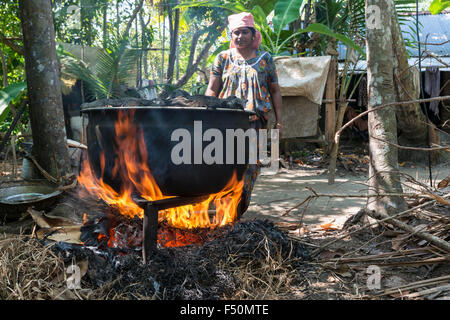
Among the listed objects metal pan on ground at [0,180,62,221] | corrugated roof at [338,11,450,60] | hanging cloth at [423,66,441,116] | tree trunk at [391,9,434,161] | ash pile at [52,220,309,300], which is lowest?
→ ash pile at [52,220,309,300]

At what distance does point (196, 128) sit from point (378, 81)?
1.56m

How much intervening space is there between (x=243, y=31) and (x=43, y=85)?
1861mm

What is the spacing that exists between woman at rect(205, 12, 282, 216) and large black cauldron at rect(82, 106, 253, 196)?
1.10m

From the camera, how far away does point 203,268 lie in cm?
194

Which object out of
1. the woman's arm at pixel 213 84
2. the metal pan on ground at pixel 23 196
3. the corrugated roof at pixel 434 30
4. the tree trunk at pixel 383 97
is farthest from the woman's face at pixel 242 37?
the corrugated roof at pixel 434 30

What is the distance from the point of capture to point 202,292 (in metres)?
1.85

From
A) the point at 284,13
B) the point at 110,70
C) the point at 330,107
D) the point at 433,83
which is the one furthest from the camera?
the point at 433,83

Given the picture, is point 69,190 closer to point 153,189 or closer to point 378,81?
point 153,189

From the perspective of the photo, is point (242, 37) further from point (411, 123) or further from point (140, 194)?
point (411, 123)

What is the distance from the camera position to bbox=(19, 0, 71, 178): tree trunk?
3.43 meters

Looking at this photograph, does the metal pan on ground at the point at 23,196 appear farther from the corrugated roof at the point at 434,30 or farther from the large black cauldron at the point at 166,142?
the corrugated roof at the point at 434,30

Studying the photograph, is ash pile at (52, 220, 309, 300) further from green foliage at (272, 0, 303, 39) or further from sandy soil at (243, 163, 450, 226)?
green foliage at (272, 0, 303, 39)

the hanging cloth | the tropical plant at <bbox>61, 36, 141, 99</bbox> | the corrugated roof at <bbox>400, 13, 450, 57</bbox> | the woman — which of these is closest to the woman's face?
the woman

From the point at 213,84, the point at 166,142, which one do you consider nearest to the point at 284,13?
the point at 213,84
